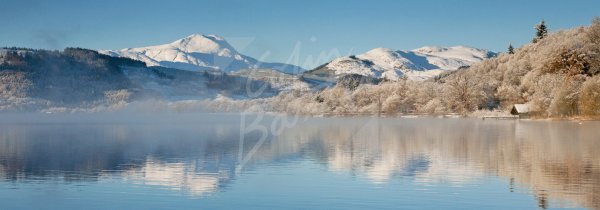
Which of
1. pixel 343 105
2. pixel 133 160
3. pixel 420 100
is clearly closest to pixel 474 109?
pixel 420 100

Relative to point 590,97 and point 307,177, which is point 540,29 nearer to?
point 590,97

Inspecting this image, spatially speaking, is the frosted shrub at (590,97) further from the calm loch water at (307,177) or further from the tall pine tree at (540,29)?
the tall pine tree at (540,29)

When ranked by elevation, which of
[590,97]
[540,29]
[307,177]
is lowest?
[307,177]

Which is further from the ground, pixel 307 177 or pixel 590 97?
pixel 590 97

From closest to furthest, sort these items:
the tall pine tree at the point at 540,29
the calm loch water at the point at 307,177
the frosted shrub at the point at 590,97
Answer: the calm loch water at the point at 307,177 → the frosted shrub at the point at 590,97 → the tall pine tree at the point at 540,29

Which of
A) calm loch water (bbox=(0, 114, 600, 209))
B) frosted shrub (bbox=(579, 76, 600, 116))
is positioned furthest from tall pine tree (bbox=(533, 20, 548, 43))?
calm loch water (bbox=(0, 114, 600, 209))

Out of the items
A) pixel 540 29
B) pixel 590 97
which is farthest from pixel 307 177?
pixel 540 29

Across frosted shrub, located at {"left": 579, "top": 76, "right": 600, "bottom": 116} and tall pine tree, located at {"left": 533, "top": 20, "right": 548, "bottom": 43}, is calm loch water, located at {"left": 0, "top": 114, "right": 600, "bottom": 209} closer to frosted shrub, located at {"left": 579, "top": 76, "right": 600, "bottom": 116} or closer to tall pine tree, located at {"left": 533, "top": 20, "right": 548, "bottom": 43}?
frosted shrub, located at {"left": 579, "top": 76, "right": 600, "bottom": 116}

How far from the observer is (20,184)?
26938mm

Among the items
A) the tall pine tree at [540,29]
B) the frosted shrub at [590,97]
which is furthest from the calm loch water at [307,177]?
the tall pine tree at [540,29]

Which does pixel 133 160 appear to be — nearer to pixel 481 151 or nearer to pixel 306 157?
pixel 306 157

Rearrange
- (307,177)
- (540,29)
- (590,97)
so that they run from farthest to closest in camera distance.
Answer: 1. (540,29)
2. (590,97)
3. (307,177)

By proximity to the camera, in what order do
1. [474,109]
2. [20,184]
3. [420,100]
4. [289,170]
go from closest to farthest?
[20,184], [289,170], [474,109], [420,100]

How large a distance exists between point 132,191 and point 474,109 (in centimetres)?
12951
